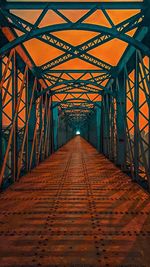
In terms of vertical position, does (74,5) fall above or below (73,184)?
above

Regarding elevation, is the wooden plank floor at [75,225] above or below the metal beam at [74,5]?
below

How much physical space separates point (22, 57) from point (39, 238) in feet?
29.7

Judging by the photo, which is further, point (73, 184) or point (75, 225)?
point (73, 184)

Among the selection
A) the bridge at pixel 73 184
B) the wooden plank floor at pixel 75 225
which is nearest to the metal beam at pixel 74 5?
the bridge at pixel 73 184

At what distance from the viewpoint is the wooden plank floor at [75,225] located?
4273 mm

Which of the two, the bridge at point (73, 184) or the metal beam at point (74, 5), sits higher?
the metal beam at point (74, 5)

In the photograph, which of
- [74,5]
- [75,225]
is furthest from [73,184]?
[74,5]

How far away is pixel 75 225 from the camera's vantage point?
5.71 metres

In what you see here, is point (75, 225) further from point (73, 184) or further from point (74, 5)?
point (74, 5)

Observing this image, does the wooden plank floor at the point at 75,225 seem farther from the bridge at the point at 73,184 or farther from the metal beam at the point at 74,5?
the metal beam at the point at 74,5

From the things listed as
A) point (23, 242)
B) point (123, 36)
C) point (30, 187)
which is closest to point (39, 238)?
point (23, 242)

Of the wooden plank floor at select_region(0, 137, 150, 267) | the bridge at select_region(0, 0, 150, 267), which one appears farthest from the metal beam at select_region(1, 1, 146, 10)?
the wooden plank floor at select_region(0, 137, 150, 267)

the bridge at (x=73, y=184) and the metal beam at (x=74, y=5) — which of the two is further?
the metal beam at (x=74, y=5)

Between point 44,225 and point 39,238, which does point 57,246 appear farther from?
point 44,225
